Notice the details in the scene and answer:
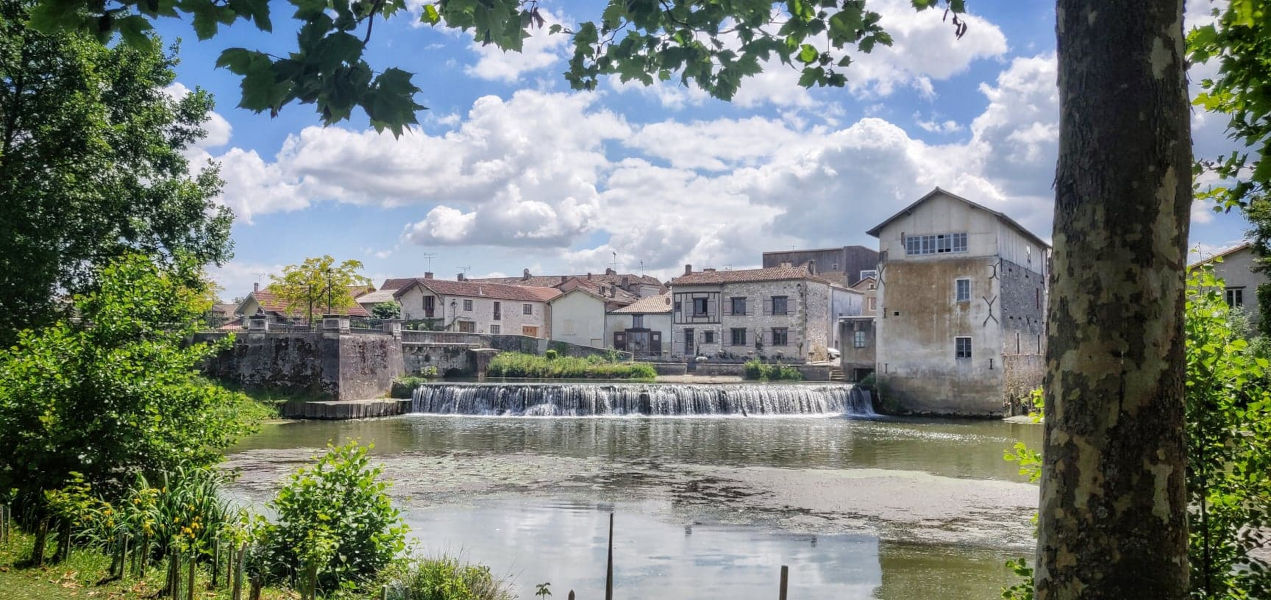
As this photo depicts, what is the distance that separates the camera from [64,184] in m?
14.9

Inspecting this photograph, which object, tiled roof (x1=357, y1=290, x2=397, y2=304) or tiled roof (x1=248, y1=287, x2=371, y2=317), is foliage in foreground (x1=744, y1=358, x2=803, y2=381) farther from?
tiled roof (x1=357, y1=290, x2=397, y2=304)

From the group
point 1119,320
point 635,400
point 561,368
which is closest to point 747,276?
point 561,368

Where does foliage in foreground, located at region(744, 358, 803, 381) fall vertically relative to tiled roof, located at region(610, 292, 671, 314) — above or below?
below

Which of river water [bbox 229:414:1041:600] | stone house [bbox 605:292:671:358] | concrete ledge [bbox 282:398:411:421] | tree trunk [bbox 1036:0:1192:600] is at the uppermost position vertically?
stone house [bbox 605:292:671:358]

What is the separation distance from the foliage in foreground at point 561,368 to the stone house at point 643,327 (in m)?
10.1

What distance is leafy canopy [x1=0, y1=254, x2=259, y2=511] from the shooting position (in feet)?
21.4

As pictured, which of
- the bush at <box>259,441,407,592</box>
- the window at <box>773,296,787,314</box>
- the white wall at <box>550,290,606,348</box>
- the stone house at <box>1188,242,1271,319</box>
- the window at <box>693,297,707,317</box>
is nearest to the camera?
the bush at <box>259,441,407,592</box>

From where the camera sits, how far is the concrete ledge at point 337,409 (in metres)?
26.6

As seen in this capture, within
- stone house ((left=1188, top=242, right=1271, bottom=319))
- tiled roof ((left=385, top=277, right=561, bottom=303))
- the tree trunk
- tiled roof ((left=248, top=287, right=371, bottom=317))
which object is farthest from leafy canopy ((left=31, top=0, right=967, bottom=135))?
tiled roof ((left=248, top=287, right=371, bottom=317))

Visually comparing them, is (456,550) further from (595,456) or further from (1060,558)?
(595,456)

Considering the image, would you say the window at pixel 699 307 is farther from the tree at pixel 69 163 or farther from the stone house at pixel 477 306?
the tree at pixel 69 163

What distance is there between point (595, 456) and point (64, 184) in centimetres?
1174

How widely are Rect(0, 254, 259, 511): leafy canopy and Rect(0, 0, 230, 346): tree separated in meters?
7.00

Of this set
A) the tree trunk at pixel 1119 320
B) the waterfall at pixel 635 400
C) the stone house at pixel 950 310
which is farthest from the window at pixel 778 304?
the tree trunk at pixel 1119 320
